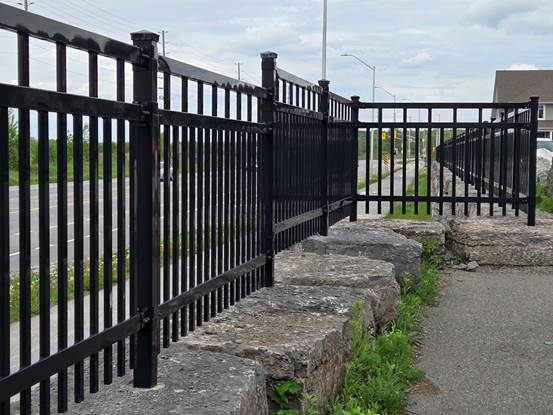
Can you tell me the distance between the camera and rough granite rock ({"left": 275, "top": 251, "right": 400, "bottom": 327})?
19.5 feet

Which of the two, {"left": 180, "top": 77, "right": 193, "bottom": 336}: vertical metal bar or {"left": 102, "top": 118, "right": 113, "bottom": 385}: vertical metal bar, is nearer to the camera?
{"left": 102, "top": 118, "right": 113, "bottom": 385}: vertical metal bar

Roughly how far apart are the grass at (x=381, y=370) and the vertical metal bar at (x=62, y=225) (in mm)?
1572

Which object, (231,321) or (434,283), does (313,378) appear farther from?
(434,283)

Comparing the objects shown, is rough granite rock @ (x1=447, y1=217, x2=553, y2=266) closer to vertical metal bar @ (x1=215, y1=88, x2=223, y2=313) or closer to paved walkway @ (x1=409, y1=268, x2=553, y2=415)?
paved walkway @ (x1=409, y1=268, x2=553, y2=415)

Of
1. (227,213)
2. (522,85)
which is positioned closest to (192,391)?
(227,213)

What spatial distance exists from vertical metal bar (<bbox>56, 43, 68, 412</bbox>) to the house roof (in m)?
73.9

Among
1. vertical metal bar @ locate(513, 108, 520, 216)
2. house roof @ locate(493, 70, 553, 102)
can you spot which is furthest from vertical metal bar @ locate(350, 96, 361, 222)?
house roof @ locate(493, 70, 553, 102)

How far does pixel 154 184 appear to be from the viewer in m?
3.47

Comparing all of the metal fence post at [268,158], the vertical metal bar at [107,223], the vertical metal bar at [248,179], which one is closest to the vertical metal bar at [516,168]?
the metal fence post at [268,158]

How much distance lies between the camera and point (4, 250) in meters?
2.54

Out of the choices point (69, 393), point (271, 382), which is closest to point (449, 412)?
point (271, 382)

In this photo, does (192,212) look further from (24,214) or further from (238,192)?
(24,214)

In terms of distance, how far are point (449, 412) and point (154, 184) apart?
2.22 m

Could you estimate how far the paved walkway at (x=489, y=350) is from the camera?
4.77 meters
